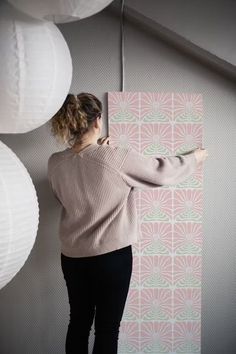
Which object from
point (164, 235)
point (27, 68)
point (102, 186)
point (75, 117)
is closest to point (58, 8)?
point (27, 68)

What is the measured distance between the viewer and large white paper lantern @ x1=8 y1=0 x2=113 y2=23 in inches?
30.4

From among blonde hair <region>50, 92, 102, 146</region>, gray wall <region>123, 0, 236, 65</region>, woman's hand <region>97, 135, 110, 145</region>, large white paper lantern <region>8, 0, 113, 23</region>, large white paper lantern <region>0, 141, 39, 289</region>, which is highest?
gray wall <region>123, 0, 236, 65</region>

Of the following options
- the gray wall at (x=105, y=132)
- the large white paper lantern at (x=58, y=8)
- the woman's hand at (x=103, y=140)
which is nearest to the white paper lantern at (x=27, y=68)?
the large white paper lantern at (x=58, y=8)

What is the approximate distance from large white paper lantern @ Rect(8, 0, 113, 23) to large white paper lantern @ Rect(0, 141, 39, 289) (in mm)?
327

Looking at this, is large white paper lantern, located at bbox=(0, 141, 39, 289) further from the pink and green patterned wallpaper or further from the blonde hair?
the pink and green patterned wallpaper

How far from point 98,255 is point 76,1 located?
0.79m

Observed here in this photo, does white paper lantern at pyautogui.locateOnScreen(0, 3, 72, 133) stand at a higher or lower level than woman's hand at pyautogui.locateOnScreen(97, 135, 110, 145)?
higher

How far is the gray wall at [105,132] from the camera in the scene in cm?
152

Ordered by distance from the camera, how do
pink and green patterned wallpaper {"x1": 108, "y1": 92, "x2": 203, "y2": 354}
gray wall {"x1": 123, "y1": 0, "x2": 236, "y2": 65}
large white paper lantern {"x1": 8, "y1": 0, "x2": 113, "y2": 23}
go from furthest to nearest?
pink and green patterned wallpaper {"x1": 108, "y1": 92, "x2": 203, "y2": 354} < gray wall {"x1": 123, "y1": 0, "x2": 236, "y2": 65} < large white paper lantern {"x1": 8, "y1": 0, "x2": 113, "y2": 23}

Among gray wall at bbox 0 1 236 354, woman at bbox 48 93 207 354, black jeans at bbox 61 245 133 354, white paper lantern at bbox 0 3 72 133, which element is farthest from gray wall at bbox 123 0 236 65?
black jeans at bbox 61 245 133 354

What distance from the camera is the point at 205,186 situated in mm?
1577

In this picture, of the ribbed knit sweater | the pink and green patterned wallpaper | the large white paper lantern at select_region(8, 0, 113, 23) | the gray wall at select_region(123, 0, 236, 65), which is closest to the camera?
the large white paper lantern at select_region(8, 0, 113, 23)

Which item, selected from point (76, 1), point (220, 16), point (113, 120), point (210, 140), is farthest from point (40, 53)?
point (210, 140)

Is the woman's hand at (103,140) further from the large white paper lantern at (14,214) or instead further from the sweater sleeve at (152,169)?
the large white paper lantern at (14,214)
